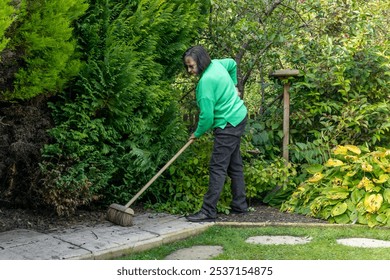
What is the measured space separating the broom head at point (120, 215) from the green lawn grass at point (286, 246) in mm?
521

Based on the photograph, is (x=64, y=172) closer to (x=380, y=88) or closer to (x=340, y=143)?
(x=340, y=143)

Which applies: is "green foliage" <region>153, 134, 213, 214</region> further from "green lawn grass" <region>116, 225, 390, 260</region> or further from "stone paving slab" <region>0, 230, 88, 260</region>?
"stone paving slab" <region>0, 230, 88, 260</region>

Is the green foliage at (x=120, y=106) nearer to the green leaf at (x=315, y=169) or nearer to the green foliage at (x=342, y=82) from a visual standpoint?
the green leaf at (x=315, y=169)

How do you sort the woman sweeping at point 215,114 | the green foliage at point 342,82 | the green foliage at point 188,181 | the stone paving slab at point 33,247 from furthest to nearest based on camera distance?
the green foliage at point 342,82 < the green foliage at point 188,181 < the woman sweeping at point 215,114 < the stone paving slab at point 33,247

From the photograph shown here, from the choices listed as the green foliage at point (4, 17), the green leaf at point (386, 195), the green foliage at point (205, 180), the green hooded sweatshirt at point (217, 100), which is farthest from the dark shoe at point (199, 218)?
the green foliage at point (4, 17)

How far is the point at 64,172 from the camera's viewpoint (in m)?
5.09

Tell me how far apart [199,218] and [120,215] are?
779 mm

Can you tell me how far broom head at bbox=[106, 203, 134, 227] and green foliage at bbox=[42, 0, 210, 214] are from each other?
223mm

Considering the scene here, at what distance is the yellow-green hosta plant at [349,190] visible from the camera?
5.25 m

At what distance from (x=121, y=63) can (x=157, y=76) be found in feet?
1.77

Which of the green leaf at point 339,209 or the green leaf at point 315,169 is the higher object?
the green leaf at point 315,169

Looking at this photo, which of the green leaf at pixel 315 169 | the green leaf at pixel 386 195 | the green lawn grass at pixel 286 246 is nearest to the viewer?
the green lawn grass at pixel 286 246

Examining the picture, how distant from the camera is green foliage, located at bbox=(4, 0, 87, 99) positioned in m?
4.51

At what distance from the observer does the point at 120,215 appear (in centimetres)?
509
